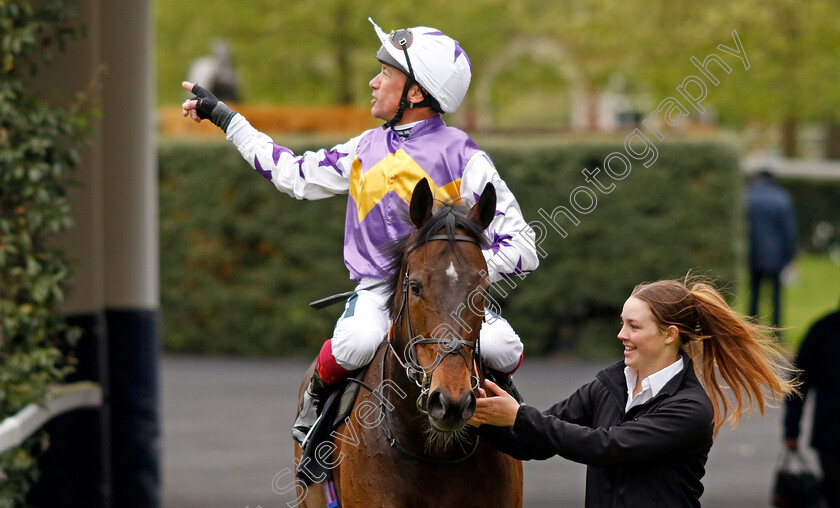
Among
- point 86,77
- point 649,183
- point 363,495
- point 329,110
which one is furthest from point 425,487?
point 329,110

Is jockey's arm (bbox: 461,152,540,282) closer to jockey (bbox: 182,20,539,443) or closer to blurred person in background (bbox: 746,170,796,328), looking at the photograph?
jockey (bbox: 182,20,539,443)

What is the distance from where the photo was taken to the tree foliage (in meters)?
4.87

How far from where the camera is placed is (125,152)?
663 cm

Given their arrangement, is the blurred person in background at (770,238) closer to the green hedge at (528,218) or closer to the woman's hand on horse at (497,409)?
the green hedge at (528,218)

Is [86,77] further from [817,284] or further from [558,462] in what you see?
[817,284]

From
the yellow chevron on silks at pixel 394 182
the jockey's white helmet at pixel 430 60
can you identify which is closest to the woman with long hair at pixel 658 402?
the yellow chevron on silks at pixel 394 182

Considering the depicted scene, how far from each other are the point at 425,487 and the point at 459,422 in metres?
0.58

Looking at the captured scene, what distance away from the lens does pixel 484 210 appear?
3090mm

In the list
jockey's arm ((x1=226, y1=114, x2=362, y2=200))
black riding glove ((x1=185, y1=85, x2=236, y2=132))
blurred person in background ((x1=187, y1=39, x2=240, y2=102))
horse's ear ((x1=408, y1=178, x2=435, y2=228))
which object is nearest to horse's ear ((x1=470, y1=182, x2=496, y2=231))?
horse's ear ((x1=408, y1=178, x2=435, y2=228))

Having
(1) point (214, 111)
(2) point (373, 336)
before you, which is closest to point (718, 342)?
(2) point (373, 336)

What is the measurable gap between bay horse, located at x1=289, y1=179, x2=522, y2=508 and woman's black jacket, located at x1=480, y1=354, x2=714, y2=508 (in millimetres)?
Result: 283

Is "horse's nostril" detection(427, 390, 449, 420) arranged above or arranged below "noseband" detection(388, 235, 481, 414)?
below

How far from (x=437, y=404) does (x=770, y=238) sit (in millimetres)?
11010

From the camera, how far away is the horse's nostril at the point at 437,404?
8.89 feet
